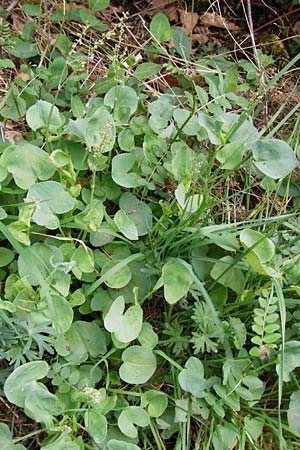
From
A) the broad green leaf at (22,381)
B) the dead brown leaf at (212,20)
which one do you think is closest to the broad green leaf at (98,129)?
the broad green leaf at (22,381)

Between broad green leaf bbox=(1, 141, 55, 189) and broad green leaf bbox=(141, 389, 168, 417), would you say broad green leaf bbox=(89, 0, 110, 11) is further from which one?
broad green leaf bbox=(141, 389, 168, 417)

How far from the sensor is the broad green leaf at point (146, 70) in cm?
165

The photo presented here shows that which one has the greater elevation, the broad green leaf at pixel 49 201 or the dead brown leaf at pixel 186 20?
the dead brown leaf at pixel 186 20

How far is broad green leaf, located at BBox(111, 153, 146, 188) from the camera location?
4.73ft

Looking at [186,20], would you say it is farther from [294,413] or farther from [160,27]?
[294,413]

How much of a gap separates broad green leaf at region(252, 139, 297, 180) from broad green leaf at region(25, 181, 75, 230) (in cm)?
45

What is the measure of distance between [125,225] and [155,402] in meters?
0.39

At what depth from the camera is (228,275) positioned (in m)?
1.44

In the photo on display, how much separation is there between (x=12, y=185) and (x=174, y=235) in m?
0.39

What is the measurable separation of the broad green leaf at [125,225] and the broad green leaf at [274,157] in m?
0.32

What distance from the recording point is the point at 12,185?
1.43 metres

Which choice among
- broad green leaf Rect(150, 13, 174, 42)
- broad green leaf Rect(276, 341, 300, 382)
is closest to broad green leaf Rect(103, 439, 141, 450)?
broad green leaf Rect(276, 341, 300, 382)

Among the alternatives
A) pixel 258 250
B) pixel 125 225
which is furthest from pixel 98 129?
pixel 258 250

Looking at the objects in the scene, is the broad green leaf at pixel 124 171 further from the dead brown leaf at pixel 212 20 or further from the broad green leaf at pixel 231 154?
the dead brown leaf at pixel 212 20
